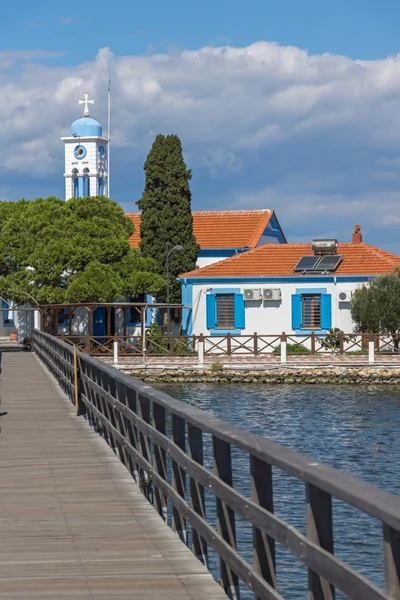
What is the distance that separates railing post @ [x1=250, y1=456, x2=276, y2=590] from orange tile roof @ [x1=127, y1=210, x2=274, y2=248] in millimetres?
51816

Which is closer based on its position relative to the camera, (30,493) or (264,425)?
(30,493)

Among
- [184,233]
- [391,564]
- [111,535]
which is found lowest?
[111,535]

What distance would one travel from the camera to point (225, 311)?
49750mm

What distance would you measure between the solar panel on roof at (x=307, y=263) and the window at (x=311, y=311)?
1227mm

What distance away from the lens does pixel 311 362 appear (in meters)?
44.8

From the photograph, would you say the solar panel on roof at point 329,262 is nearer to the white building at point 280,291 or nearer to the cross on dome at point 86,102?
the white building at point 280,291

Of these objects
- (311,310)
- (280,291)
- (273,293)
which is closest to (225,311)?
(273,293)

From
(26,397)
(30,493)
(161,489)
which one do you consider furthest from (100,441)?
(26,397)

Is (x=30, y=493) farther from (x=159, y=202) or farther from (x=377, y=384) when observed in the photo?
(x=159, y=202)

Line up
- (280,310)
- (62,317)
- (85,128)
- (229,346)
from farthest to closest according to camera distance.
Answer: (85,128) → (62,317) → (280,310) → (229,346)

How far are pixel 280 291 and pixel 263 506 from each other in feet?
143

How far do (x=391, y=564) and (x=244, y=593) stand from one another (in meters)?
9.31

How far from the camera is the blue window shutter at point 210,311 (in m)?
49.5

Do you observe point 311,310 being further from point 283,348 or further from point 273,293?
point 283,348
